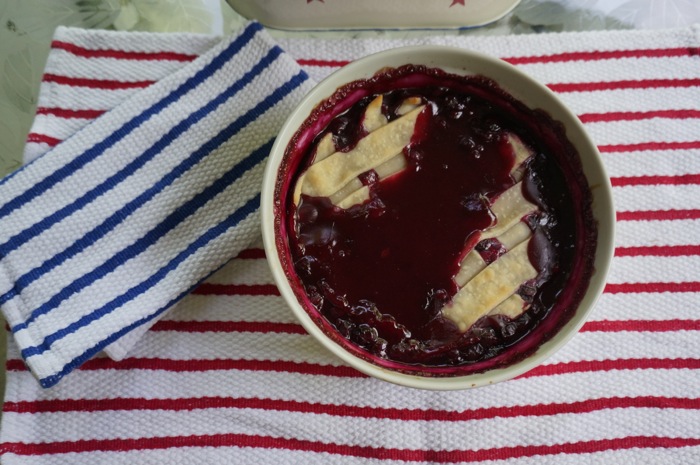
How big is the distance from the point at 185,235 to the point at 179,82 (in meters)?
0.24

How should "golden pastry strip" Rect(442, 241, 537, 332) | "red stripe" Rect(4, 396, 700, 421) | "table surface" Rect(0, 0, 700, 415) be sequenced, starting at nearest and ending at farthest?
"golden pastry strip" Rect(442, 241, 537, 332)
"red stripe" Rect(4, 396, 700, 421)
"table surface" Rect(0, 0, 700, 415)

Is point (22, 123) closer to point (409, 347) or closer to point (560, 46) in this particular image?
point (409, 347)

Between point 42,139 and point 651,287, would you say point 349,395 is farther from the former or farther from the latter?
point 42,139

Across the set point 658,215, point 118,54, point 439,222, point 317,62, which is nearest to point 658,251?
point 658,215

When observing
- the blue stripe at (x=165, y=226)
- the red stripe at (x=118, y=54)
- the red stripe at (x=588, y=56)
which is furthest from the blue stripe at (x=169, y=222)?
the red stripe at (x=588, y=56)

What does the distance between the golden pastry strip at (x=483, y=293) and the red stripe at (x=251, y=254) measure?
0.30m

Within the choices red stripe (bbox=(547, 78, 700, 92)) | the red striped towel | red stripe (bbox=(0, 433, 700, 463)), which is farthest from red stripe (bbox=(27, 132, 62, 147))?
red stripe (bbox=(547, 78, 700, 92))

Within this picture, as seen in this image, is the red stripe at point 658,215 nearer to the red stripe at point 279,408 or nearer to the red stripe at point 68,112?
the red stripe at point 279,408

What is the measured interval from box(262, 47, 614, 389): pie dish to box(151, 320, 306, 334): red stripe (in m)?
0.13

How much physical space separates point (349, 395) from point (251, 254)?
26cm

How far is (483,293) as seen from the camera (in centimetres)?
86

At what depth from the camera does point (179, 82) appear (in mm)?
998

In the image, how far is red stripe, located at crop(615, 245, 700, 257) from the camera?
3.32 feet

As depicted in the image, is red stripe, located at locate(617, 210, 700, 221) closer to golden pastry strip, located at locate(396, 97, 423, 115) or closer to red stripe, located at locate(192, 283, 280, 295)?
golden pastry strip, located at locate(396, 97, 423, 115)
